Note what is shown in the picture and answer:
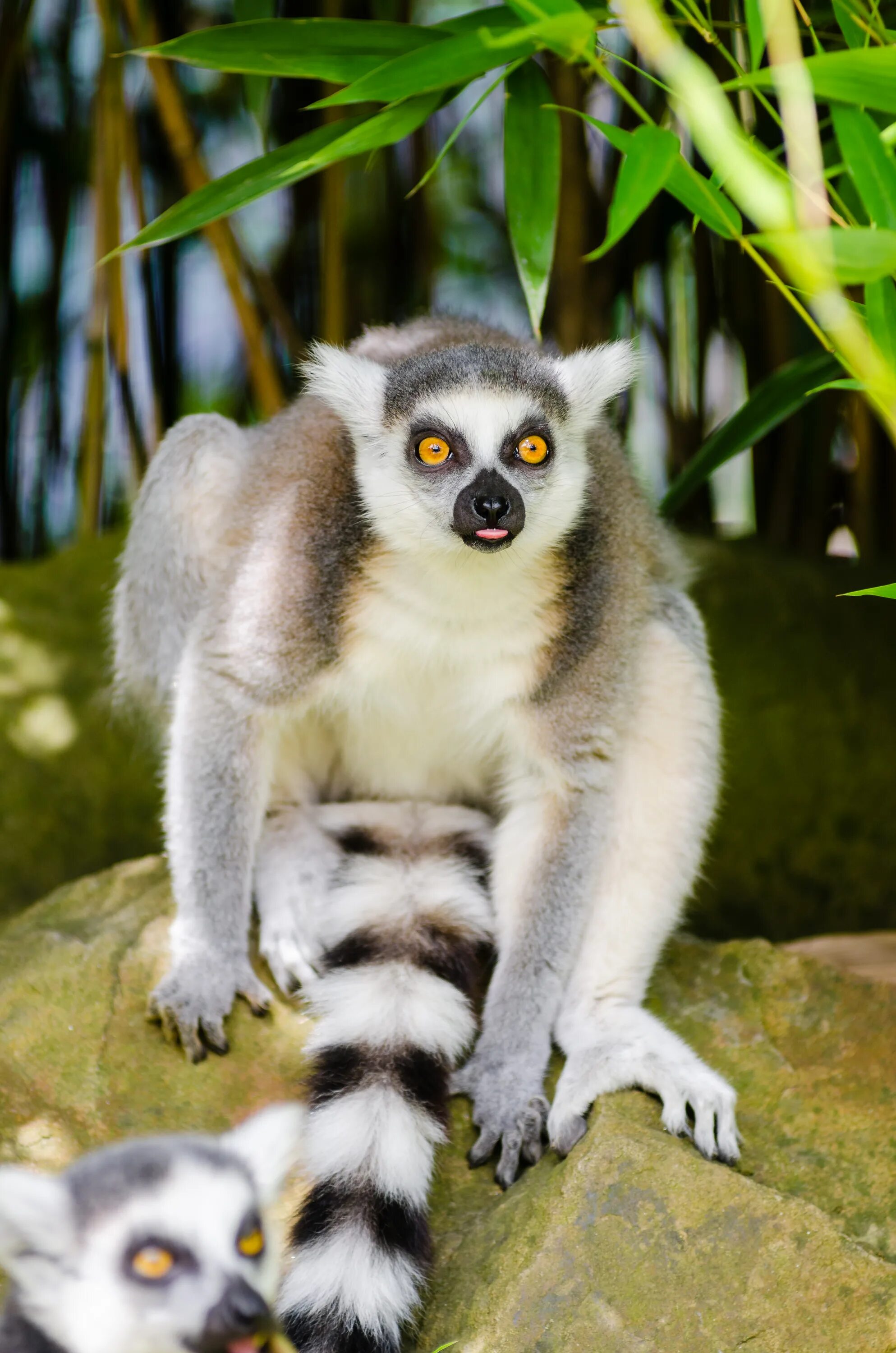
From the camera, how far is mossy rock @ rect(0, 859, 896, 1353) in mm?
1937

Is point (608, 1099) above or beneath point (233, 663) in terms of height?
beneath

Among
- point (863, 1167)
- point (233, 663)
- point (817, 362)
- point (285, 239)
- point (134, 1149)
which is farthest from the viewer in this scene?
point (285, 239)

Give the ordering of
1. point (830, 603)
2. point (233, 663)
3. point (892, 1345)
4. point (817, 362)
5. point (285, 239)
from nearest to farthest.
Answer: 1. point (892, 1345)
2. point (233, 663)
3. point (817, 362)
4. point (830, 603)
5. point (285, 239)

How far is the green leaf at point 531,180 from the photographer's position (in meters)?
2.53

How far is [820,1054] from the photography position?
2.56m

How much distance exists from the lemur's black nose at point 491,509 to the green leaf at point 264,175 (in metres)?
0.62

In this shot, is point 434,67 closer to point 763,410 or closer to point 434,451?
point 434,451

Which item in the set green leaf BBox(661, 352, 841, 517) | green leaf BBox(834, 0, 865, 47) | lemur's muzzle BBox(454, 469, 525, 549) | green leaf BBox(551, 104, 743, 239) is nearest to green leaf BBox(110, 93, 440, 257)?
green leaf BBox(551, 104, 743, 239)

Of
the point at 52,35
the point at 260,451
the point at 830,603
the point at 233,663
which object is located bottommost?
the point at 830,603

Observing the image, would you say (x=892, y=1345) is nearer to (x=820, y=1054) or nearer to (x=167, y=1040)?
(x=820, y=1054)

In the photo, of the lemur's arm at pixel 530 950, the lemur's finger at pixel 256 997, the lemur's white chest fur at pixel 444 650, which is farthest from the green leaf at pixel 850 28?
the lemur's finger at pixel 256 997

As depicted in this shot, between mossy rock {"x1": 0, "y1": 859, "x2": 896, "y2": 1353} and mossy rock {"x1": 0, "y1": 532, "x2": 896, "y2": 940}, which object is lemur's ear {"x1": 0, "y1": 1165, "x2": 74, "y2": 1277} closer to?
mossy rock {"x1": 0, "y1": 859, "x2": 896, "y2": 1353}

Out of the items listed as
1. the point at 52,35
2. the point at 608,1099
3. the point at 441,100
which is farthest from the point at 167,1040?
the point at 52,35

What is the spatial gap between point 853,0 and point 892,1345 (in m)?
1.99
